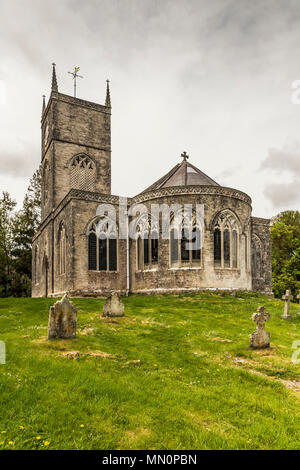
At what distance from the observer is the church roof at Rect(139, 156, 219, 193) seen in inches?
1059

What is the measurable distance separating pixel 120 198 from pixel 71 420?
21378 mm

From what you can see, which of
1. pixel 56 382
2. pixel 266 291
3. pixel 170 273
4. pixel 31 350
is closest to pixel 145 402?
pixel 56 382

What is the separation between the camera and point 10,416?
20.4ft

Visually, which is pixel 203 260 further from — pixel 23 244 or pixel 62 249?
pixel 23 244

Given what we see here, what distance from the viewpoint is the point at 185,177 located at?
2717 centimetres

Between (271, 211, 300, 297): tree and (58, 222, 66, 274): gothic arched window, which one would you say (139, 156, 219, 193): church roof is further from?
(271, 211, 300, 297): tree

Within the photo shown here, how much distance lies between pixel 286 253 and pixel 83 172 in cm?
2657

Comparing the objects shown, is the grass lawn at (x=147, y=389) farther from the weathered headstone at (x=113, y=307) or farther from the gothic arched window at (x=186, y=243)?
the gothic arched window at (x=186, y=243)

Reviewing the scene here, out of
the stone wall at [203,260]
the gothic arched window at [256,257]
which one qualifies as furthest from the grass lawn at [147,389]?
the gothic arched window at [256,257]

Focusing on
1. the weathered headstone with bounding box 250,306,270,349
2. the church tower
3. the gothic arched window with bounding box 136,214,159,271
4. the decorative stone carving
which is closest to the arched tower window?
the church tower

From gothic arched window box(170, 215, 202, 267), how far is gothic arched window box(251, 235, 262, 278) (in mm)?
8365

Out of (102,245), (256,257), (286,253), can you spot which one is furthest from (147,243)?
(286,253)

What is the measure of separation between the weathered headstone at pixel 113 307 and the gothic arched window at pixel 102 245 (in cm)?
977
